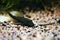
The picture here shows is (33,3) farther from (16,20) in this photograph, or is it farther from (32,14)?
(16,20)

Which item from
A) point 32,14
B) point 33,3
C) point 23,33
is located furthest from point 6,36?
point 33,3

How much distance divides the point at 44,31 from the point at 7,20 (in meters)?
0.50

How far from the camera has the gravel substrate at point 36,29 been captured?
227 centimetres

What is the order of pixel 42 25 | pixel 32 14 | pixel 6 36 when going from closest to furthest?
pixel 6 36, pixel 42 25, pixel 32 14

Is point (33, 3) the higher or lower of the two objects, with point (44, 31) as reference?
higher

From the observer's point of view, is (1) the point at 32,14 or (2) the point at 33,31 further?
(1) the point at 32,14

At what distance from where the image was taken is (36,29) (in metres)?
2.42

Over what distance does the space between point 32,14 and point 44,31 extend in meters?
0.39

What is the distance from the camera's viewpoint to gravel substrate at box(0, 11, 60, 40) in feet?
7.43

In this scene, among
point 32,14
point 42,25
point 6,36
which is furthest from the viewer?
point 32,14

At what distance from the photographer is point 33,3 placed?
9.35 ft

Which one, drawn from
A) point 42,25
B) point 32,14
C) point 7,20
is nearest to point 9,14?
point 7,20

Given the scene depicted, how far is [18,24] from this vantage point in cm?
252

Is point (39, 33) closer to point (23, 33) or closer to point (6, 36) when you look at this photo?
point (23, 33)
